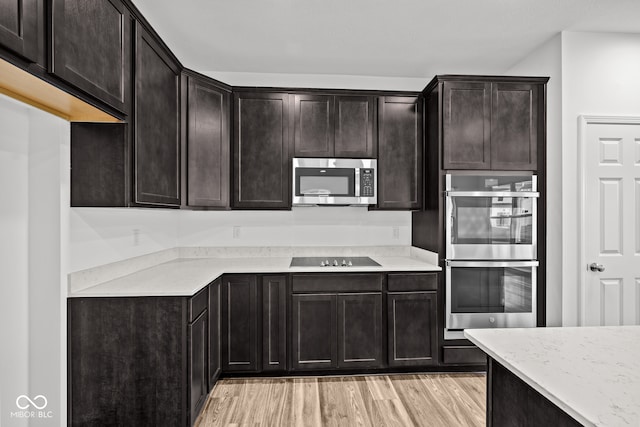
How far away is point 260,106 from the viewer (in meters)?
3.29

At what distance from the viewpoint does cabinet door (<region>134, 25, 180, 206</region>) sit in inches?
83.4

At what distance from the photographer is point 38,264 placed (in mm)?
1969

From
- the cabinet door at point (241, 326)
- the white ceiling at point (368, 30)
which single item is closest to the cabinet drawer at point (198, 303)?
the cabinet door at point (241, 326)

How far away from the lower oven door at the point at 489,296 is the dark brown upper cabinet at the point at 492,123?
83 cm

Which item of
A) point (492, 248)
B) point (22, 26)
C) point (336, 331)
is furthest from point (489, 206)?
point (22, 26)

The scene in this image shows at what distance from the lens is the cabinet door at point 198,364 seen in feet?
7.13

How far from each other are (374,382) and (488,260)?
1298 millimetres

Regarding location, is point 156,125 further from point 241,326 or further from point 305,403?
point 305,403

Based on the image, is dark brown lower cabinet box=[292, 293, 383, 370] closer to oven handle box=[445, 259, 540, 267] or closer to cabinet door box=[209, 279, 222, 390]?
cabinet door box=[209, 279, 222, 390]

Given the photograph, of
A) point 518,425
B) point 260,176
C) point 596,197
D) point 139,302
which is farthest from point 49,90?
point 596,197

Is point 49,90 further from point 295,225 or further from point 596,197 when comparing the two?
point 596,197

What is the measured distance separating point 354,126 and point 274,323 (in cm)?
178

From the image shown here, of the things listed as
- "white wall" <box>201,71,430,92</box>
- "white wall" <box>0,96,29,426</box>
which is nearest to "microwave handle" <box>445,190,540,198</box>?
"white wall" <box>201,71,430,92</box>

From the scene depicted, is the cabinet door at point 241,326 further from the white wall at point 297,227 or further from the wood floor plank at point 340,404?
the white wall at point 297,227
